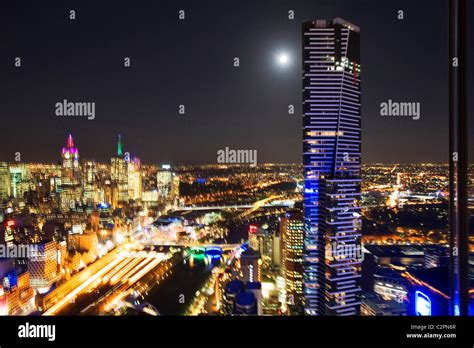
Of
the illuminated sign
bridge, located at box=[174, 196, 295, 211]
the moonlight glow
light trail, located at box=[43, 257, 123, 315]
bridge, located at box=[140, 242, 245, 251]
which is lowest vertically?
light trail, located at box=[43, 257, 123, 315]

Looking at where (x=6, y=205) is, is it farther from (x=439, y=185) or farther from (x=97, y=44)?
(x=439, y=185)

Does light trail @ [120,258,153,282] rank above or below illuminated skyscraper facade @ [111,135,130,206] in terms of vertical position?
below

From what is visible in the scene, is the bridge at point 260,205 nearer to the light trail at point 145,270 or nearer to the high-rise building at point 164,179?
the high-rise building at point 164,179

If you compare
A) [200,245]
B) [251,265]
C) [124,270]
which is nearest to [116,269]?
[124,270]

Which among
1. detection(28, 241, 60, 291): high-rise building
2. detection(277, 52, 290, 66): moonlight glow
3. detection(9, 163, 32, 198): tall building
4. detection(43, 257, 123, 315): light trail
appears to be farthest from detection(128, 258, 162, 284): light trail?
detection(277, 52, 290, 66): moonlight glow

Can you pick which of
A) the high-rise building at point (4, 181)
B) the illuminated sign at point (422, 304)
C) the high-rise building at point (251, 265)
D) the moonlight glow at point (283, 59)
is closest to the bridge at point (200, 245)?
the high-rise building at point (251, 265)

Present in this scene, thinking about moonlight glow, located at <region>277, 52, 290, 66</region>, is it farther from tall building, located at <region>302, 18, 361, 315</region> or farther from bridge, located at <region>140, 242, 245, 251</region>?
bridge, located at <region>140, 242, 245, 251</region>
